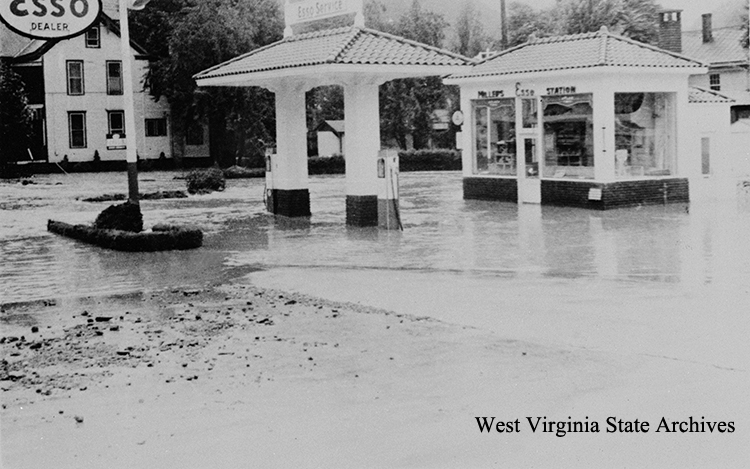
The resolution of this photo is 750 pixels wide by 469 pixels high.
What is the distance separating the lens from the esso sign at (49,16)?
971cm

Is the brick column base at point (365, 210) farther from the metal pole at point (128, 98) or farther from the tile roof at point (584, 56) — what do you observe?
the tile roof at point (584, 56)

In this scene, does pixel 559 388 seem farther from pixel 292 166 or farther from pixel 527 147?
pixel 527 147

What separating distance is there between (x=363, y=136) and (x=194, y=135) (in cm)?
4145

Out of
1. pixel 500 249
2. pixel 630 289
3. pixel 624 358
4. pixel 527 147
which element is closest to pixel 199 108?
pixel 527 147

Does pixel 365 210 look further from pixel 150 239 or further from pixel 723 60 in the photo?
pixel 723 60

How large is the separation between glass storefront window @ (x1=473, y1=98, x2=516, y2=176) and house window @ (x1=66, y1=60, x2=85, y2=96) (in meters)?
33.2

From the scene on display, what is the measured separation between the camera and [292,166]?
2556 centimetres

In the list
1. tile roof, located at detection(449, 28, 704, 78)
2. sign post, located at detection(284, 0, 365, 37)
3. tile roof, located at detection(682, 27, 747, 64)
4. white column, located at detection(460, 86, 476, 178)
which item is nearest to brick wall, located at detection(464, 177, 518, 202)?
white column, located at detection(460, 86, 476, 178)

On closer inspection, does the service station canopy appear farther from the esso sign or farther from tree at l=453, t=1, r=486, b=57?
tree at l=453, t=1, r=486, b=57

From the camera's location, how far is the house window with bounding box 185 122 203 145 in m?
61.9

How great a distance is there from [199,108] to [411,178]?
1515 centimetres

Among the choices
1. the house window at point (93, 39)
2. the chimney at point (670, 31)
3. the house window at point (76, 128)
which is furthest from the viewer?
the house window at point (76, 128)

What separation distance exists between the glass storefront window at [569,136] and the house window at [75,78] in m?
36.1

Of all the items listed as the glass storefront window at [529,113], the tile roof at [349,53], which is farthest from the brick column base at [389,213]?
the glass storefront window at [529,113]
